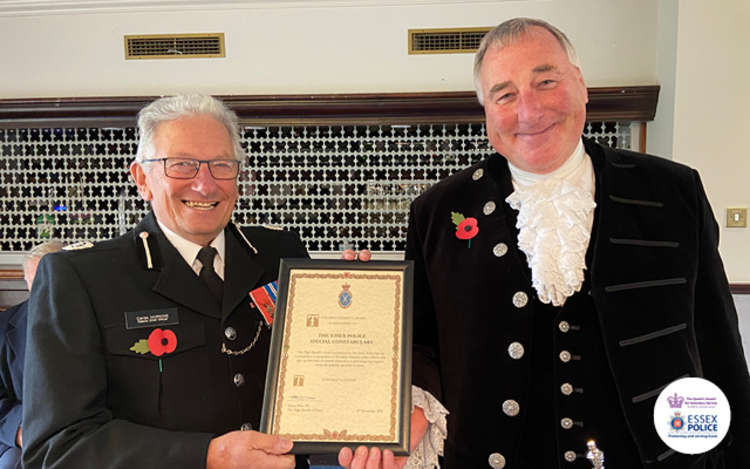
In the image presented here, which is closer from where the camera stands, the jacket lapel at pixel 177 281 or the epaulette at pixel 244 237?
the jacket lapel at pixel 177 281

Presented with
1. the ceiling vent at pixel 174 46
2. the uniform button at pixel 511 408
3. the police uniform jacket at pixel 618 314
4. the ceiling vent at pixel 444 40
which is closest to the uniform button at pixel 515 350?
the police uniform jacket at pixel 618 314

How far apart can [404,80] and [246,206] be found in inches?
54.2

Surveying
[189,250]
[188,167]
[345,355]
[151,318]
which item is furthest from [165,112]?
[345,355]

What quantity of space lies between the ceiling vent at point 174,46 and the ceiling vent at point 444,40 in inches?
50.8

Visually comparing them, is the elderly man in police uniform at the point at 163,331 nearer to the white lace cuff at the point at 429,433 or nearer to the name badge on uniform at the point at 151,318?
the name badge on uniform at the point at 151,318

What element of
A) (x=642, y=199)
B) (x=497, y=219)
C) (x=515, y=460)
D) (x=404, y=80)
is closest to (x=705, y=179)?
(x=404, y=80)

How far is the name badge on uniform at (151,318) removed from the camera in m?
1.30

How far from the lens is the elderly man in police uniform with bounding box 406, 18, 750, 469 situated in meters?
1.31

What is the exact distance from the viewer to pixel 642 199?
55.1 inches

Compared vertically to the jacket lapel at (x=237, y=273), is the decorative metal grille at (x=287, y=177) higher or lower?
higher

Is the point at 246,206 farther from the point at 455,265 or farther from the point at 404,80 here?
the point at 455,265

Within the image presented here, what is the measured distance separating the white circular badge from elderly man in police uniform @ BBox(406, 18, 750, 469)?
27 millimetres

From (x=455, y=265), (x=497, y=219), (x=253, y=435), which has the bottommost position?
(x=253, y=435)

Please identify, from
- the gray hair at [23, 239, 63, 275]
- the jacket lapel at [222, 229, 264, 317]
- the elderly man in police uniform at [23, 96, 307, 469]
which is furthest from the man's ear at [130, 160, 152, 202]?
the gray hair at [23, 239, 63, 275]
